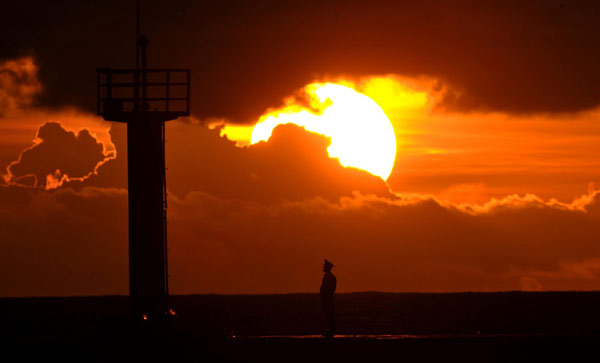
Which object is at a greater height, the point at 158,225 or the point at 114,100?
the point at 114,100

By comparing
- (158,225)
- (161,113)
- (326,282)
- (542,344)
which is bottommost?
(542,344)

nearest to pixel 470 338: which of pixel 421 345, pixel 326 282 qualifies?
pixel 421 345

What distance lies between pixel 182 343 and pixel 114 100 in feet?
30.7

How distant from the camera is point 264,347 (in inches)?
1159

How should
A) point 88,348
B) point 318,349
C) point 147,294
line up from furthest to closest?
point 147,294
point 88,348
point 318,349

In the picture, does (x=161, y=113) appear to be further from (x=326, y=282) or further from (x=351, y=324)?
(x=351, y=324)

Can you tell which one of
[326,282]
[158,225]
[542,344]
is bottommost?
[542,344]

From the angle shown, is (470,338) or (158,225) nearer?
(470,338)

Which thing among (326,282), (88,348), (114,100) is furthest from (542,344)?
(114,100)

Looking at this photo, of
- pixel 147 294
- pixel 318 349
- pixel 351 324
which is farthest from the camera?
pixel 351 324

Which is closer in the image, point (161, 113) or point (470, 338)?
point (470, 338)

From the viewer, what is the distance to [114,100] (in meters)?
35.4

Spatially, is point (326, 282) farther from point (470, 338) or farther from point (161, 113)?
point (161, 113)

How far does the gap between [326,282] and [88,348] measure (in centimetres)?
734
